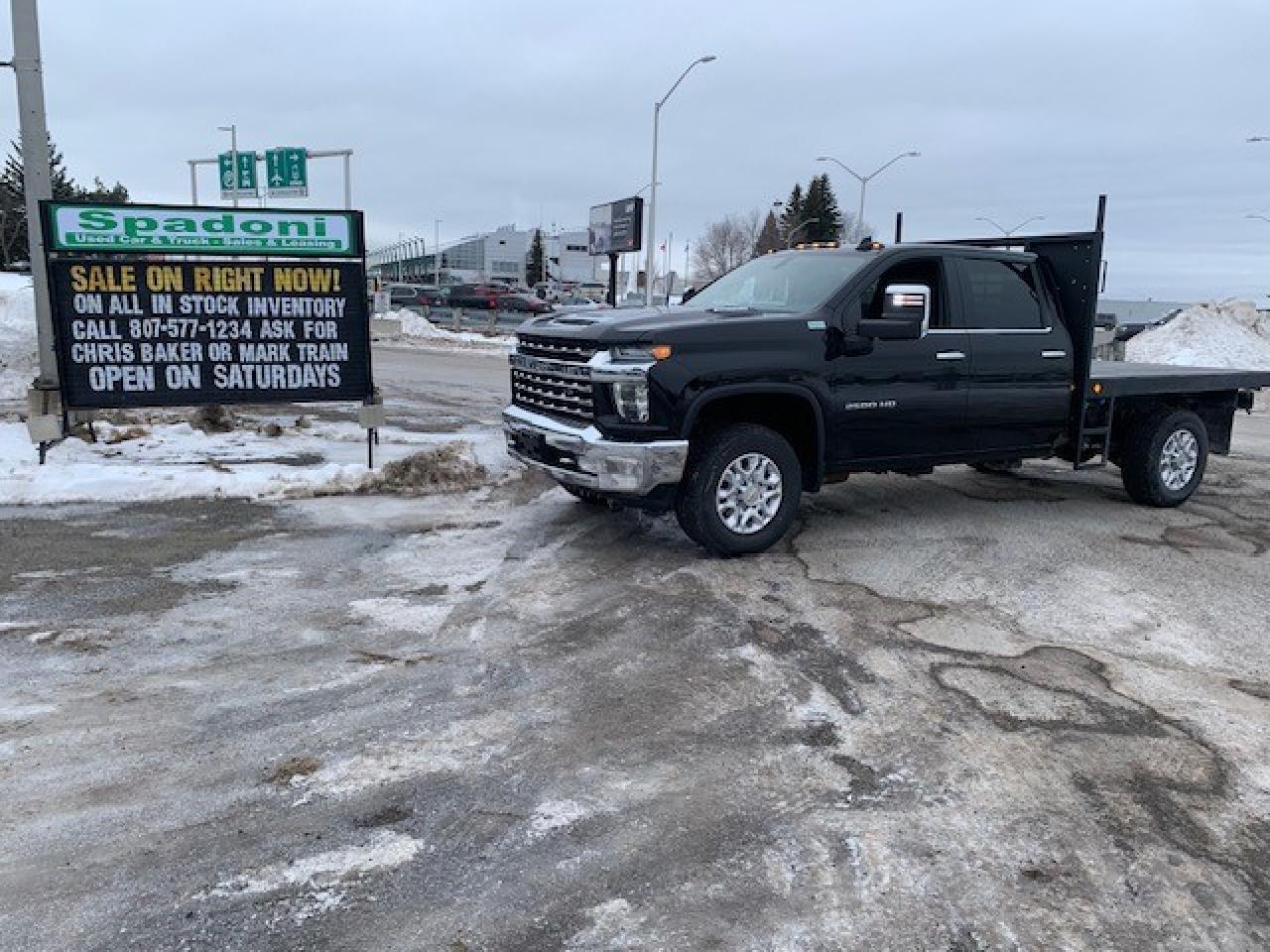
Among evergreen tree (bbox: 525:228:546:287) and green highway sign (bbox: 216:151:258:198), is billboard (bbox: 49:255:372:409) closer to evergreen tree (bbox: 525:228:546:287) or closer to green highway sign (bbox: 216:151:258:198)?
green highway sign (bbox: 216:151:258:198)

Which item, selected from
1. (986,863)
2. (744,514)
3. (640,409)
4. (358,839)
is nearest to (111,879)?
(358,839)

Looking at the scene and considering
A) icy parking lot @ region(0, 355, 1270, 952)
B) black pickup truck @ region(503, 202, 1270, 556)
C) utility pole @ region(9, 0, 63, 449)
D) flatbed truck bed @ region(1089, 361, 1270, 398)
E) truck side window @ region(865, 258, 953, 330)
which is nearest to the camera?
icy parking lot @ region(0, 355, 1270, 952)

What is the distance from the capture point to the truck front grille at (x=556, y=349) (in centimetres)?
639

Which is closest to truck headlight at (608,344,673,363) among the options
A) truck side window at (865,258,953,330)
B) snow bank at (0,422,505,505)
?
truck side window at (865,258,953,330)

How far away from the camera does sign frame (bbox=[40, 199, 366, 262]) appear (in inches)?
324

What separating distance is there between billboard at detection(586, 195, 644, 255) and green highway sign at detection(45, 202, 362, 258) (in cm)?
2236

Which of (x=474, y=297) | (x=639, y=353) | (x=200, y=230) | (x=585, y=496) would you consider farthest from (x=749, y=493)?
(x=474, y=297)

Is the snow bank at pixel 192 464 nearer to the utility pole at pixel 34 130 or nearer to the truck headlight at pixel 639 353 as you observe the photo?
the utility pole at pixel 34 130

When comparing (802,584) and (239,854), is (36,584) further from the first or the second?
(802,584)

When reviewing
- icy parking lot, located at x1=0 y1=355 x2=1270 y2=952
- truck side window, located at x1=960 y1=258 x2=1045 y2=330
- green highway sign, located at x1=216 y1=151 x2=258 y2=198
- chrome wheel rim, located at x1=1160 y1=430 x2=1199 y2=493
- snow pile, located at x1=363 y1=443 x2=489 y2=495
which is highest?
green highway sign, located at x1=216 y1=151 x2=258 y2=198

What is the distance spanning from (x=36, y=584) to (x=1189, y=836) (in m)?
5.88

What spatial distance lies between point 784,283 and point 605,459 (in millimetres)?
2106

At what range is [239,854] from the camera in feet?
10.5

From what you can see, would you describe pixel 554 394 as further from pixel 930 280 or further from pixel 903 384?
pixel 930 280
